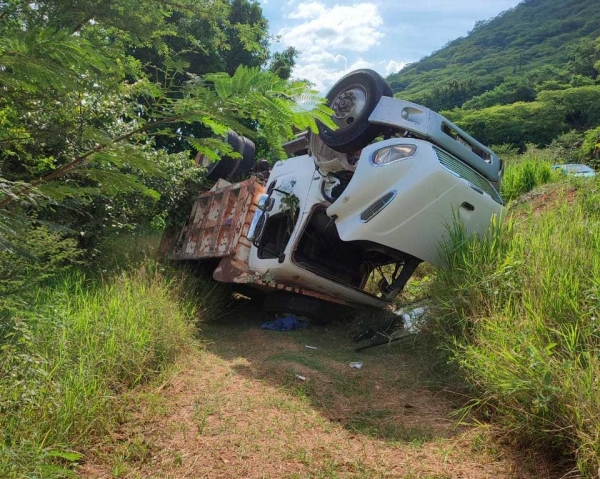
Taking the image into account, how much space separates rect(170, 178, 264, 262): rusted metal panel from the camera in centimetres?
575

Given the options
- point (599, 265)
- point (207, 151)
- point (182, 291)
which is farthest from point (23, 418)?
point (599, 265)

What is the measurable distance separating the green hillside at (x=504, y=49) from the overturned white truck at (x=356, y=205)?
38960mm

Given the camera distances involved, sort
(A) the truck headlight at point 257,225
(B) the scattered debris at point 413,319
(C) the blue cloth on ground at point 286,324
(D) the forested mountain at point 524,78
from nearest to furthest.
Answer: (B) the scattered debris at point 413,319
(C) the blue cloth on ground at point 286,324
(A) the truck headlight at point 257,225
(D) the forested mountain at point 524,78

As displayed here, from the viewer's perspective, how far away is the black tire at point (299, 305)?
5.46 meters

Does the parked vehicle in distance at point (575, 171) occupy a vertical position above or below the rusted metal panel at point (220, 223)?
above

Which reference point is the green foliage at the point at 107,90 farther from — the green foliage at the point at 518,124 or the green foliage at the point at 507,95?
the green foliage at the point at 507,95

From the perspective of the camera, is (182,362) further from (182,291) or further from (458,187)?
(458,187)

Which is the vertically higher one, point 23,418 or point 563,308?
point 563,308

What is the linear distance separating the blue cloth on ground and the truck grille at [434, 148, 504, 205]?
2.33 meters

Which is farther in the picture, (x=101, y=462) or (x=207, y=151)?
(x=101, y=462)

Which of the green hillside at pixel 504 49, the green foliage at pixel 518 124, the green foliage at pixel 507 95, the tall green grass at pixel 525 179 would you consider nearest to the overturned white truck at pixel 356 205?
the tall green grass at pixel 525 179

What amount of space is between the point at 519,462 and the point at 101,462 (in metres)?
2.14

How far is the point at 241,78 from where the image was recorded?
180 cm

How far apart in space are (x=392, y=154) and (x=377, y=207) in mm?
502
